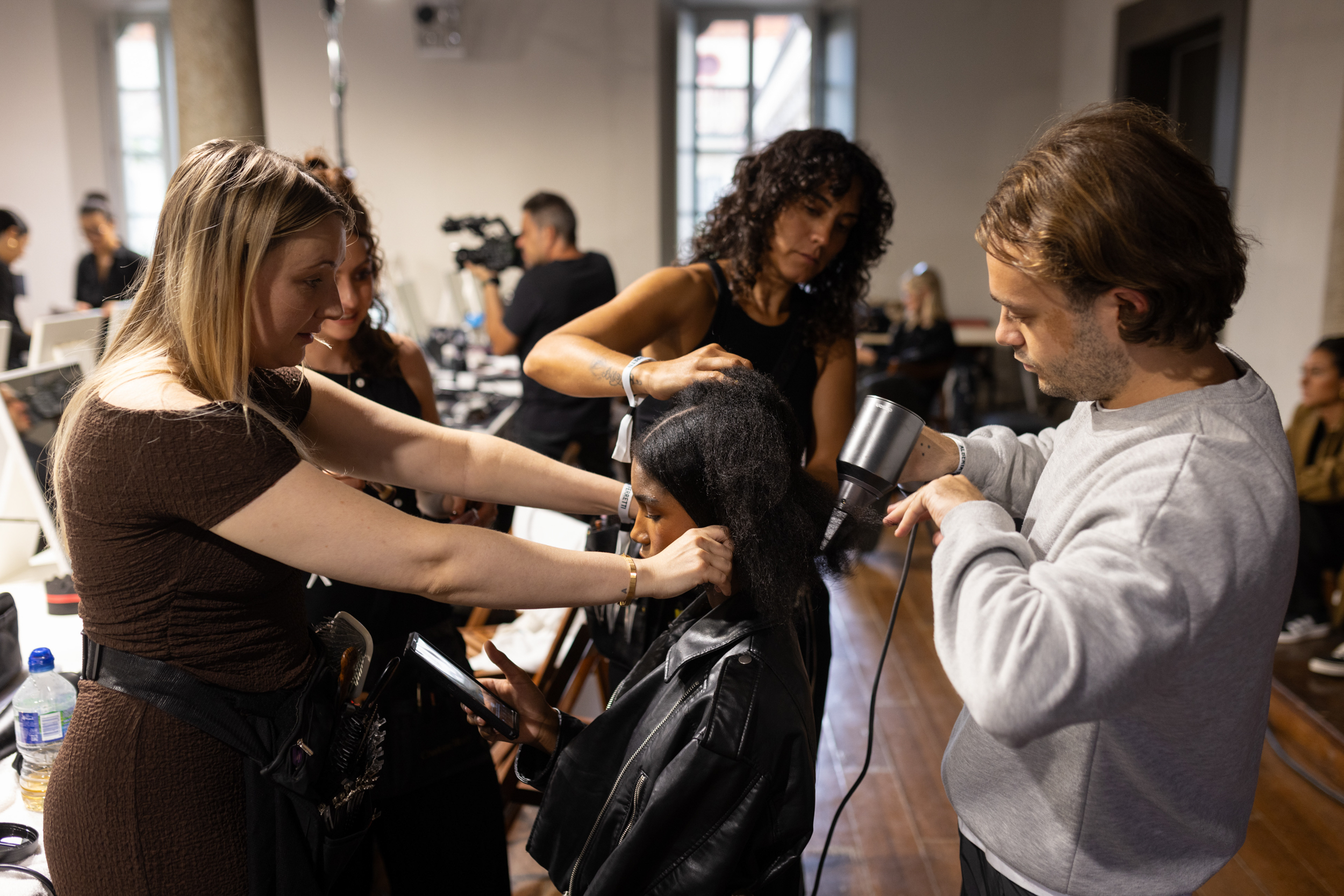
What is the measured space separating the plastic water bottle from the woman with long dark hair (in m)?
0.62

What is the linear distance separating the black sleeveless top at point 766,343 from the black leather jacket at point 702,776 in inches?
24.2

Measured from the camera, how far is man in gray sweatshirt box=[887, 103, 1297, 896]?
0.80 metres

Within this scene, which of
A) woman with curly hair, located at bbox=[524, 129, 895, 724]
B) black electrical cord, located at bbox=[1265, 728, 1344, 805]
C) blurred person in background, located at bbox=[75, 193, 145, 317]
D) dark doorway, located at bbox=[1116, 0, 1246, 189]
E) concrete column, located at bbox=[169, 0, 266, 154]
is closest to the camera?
woman with curly hair, located at bbox=[524, 129, 895, 724]

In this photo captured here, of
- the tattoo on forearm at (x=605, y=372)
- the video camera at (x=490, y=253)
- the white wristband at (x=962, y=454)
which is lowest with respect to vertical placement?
the white wristband at (x=962, y=454)

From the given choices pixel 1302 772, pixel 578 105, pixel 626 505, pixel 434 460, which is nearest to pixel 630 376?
pixel 626 505

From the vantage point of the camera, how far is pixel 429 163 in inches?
320

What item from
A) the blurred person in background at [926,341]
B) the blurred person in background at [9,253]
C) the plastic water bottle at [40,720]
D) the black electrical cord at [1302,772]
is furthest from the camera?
the blurred person in background at [926,341]

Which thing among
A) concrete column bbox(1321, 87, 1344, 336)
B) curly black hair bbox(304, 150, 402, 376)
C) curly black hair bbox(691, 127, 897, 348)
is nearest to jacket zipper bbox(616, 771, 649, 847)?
curly black hair bbox(691, 127, 897, 348)

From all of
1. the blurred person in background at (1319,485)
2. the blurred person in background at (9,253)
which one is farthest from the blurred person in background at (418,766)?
the blurred person in background at (9,253)

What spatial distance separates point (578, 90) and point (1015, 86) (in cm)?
372

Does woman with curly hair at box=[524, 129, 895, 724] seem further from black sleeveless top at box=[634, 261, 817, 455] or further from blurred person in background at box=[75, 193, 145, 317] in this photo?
blurred person in background at box=[75, 193, 145, 317]

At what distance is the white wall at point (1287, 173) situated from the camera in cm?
427

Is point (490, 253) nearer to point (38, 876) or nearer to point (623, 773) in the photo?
point (623, 773)

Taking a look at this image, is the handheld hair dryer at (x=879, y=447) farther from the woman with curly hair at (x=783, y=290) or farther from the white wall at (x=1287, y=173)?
the white wall at (x=1287, y=173)
